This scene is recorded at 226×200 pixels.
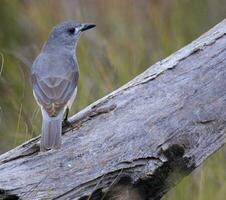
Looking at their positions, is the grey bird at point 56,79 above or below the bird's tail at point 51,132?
above

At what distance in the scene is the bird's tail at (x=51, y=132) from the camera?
457 cm

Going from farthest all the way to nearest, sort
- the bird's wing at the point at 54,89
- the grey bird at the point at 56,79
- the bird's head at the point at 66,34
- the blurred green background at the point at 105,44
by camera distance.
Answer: the bird's head at the point at 66,34 < the blurred green background at the point at 105,44 < the bird's wing at the point at 54,89 < the grey bird at the point at 56,79

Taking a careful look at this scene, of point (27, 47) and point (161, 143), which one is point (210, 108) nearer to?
point (161, 143)

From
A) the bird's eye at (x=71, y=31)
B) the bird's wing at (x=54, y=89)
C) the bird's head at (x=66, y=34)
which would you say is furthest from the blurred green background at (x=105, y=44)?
the bird's eye at (x=71, y=31)

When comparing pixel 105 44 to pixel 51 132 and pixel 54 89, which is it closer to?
pixel 54 89

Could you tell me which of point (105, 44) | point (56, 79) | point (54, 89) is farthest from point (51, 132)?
point (105, 44)

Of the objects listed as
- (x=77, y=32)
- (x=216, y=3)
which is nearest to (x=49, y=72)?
(x=77, y=32)

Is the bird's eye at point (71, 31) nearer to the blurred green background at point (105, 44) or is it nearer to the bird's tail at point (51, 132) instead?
the blurred green background at point (105, 44)

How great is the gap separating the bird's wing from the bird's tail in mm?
50

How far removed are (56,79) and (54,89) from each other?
0.14 meters

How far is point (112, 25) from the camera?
8.90m

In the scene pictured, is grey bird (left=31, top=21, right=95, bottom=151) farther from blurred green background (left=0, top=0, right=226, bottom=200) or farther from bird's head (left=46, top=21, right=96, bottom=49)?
blurred green background (left=0, top=0, right=226, bottom=200)

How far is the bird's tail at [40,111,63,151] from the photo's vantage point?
457 cm

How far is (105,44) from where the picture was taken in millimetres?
7562
